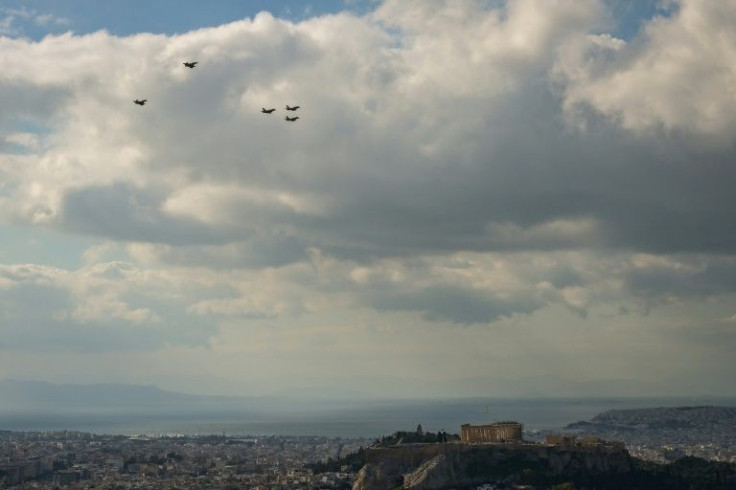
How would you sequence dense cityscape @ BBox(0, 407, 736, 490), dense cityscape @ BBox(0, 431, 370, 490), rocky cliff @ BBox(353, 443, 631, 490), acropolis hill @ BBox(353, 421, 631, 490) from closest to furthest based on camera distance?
rocky cliff @ BBox(353, 443, 631, 490) < acropolis hill @ BBox(353, 421, 631, 490) < dense cityscape @ BBox(0, 407, 736, 490) < dense cityscape @ BBox(0, 431, 370, 490)

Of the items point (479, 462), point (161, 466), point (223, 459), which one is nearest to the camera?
point (479, 462)

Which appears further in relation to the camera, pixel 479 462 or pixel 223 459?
pixel 223 459

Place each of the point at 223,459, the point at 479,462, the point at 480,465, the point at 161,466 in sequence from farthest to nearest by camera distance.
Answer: the point at 223,459, the point at 161,466, the point at 479,462, the point at 480,465

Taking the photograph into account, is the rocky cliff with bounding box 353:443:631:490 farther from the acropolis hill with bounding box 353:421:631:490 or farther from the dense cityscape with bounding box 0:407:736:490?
the dense cityscape with bounding box 0:407:736:490

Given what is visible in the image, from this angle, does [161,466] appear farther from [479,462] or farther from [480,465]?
[480,465]

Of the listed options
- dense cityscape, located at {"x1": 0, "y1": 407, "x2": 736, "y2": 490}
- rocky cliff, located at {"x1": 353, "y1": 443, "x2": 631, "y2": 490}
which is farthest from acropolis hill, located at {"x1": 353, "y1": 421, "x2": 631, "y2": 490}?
dense cityscape, located at {"x1": 0, "y1": 407, "x2": 736, "y2": 490}

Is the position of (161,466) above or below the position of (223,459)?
below

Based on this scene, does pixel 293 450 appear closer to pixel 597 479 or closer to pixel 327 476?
pixel 327 476

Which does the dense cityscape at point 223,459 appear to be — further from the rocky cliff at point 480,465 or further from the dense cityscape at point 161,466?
the rocky cliff at point 480,465

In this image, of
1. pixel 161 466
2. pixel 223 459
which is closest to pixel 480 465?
pixel 161 466

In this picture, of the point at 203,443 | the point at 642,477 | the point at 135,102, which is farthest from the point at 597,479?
the point at 203,443
